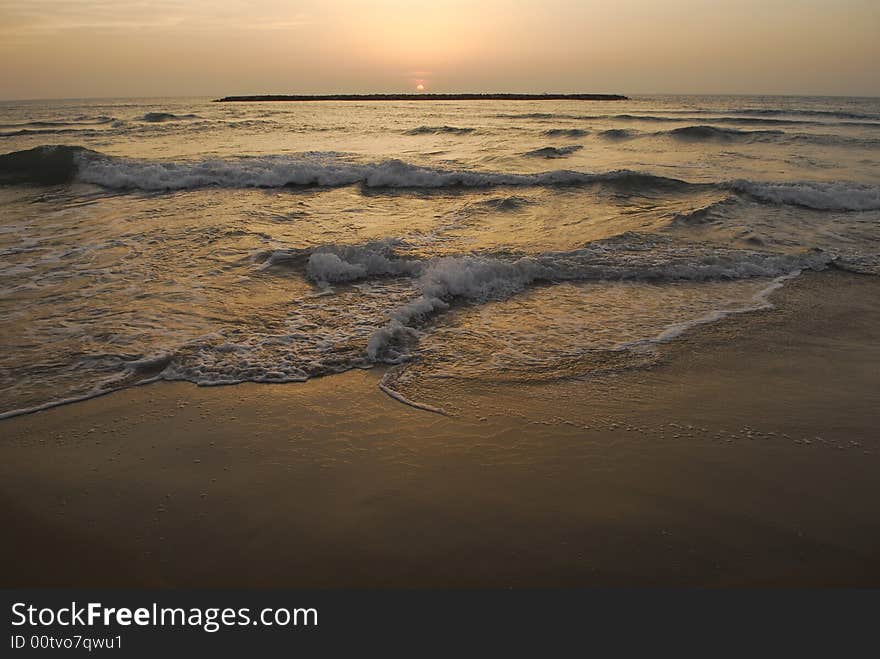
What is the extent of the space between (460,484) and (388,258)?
5127mm

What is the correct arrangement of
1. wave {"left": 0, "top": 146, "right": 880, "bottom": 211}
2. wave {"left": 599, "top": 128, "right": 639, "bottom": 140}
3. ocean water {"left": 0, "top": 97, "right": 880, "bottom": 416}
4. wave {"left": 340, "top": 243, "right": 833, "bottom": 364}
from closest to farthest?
ocean water {"left": 0, "top": 97, "right": 880, "bottom": 416}, wave {"left": 340, "top": 243, "right": 833, "bottom": 364}, wave {"left": 0, "top": 146, "right": 880, "bottom": 211}, wave {"left": 599, "top": 128, "right": 639, "bottom": 140}

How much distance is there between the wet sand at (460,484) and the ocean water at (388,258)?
0.48 m

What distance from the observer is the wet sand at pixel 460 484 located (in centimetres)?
271

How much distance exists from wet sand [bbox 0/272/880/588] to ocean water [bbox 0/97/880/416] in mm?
480

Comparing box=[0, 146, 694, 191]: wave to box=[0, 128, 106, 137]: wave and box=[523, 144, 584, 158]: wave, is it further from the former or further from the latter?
box=[0, 128, 106, 137]: wave

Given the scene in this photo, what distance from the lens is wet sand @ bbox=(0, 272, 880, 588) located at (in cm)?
271

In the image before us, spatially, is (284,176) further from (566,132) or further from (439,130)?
(566,132)

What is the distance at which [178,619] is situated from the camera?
2477mm

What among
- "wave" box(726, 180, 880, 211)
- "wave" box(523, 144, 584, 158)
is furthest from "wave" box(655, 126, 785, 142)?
"wave" box(726, 180, 880, 211)

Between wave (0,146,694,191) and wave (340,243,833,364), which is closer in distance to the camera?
wave (340,243,833,364)

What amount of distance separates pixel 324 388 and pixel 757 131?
29783 millimetres

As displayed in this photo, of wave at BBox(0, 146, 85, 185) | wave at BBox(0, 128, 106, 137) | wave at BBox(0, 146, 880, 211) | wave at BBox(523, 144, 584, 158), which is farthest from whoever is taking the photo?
wave at BBox(0, 128, 106, 137)

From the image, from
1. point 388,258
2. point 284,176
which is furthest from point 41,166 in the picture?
point 388,258

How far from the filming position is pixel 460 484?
10.8ft
